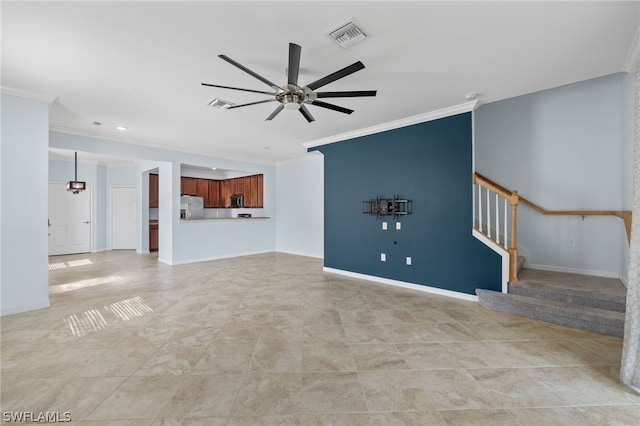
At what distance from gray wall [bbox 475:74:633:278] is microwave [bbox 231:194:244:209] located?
646 centimetres

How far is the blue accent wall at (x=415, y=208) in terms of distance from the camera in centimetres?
374

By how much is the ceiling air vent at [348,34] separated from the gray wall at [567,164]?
3583 mm

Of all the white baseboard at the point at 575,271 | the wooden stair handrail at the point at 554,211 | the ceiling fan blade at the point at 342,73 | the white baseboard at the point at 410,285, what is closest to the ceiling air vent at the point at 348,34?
the ceiling fan blade at the point at 342,73

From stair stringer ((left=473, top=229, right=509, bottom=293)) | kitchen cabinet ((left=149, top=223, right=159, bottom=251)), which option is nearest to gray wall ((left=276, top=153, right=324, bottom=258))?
kitchen cabinet ((left=149, top=223, right=159, bottom=251))

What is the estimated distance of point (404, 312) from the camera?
3.30 metres

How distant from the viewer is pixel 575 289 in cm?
312

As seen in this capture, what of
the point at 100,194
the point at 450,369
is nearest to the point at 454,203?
the point at 450,369

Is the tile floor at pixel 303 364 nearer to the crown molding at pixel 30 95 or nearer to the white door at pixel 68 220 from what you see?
the crown molding at pixel 30 95

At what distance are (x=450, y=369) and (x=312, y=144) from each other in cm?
462

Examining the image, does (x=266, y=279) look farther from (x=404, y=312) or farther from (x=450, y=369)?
(x=450, y=369)

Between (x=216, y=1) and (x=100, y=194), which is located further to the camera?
(x=100, y=194)

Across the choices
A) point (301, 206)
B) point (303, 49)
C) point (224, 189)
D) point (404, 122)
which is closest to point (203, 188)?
point (224, 189)

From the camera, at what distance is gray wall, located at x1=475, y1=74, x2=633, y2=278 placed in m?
3.73

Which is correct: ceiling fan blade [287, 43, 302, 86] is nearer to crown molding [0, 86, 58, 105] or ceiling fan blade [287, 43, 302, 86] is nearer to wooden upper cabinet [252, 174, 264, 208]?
crown molding [0, 86, 58, 105]
